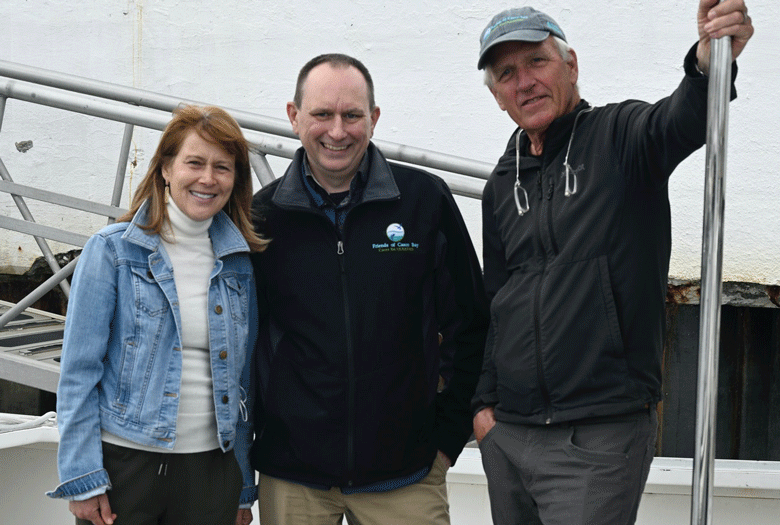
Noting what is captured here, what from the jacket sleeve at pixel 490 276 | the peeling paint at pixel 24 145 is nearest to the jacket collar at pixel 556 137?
the jacket sleeve at pixel 490 276

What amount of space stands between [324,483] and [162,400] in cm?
41

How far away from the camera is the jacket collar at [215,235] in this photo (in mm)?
1685

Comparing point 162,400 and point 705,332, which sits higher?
point 705,332

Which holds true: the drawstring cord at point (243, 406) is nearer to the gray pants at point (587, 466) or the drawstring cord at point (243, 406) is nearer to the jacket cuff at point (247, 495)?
the jacket cuff at point (247, 495)

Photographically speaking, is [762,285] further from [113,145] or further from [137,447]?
[113,145]

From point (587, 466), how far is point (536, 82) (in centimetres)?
77

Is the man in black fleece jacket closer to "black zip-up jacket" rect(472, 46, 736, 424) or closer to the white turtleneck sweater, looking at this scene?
the white turtleneck sweater

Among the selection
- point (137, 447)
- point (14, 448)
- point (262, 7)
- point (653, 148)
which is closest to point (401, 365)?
point (137, 447)

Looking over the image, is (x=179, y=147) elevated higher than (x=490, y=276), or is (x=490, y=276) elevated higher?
(x=179, y=147)

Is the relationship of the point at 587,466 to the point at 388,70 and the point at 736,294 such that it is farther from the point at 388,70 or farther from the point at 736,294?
the point at 388,70

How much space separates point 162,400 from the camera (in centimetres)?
165

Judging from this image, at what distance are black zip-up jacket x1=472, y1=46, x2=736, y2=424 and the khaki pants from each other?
36 centimetres

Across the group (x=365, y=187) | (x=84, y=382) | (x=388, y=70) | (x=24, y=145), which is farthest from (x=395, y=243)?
(x=24, y=145)

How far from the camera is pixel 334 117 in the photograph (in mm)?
1801
